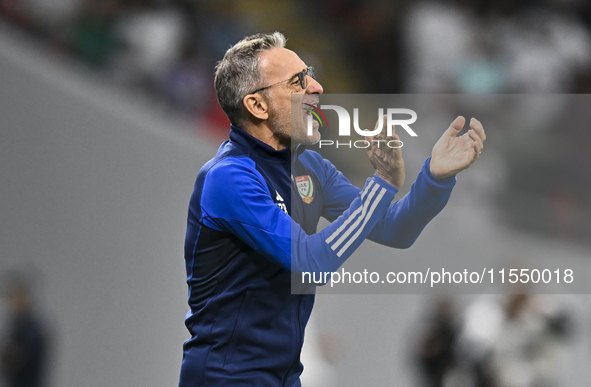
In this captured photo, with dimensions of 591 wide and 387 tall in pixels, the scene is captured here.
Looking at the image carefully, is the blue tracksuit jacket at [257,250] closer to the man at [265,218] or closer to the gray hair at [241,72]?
the man at [265,218]

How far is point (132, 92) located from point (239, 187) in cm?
397

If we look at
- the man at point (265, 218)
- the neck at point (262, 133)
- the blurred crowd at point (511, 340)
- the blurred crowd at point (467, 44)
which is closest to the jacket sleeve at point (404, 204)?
the man at point (265, 218)

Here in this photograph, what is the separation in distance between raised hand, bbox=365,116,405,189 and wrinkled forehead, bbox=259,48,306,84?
0.34m

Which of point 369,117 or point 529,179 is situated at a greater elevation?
point 529,179

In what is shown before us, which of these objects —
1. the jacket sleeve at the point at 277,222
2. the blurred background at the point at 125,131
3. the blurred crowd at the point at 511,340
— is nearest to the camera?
the jacket sleeve at the point at 277,222

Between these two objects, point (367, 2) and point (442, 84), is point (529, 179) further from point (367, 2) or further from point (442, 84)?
point (367, 2)

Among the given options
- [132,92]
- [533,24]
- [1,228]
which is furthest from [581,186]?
[1,228]

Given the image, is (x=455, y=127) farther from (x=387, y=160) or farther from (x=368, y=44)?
(x=368, y=44)

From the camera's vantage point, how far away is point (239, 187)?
2174 millimetres

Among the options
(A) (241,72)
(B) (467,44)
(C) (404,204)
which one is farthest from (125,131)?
(C) (404,204)

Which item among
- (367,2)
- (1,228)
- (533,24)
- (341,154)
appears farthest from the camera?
(367,2)

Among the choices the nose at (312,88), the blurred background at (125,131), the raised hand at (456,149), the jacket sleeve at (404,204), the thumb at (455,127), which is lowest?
the jacket sleeve at (404,204)

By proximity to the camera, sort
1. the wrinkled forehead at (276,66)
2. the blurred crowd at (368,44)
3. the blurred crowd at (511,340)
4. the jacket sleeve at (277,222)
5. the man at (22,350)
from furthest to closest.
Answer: the blurred crowd at (368,44)
the man at (22,350)
the blurred crowd at (511,340)
the wrinkled forehead at (276,66)
the jacket sleeve at (277,222)

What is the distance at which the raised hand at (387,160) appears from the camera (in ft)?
7.66
